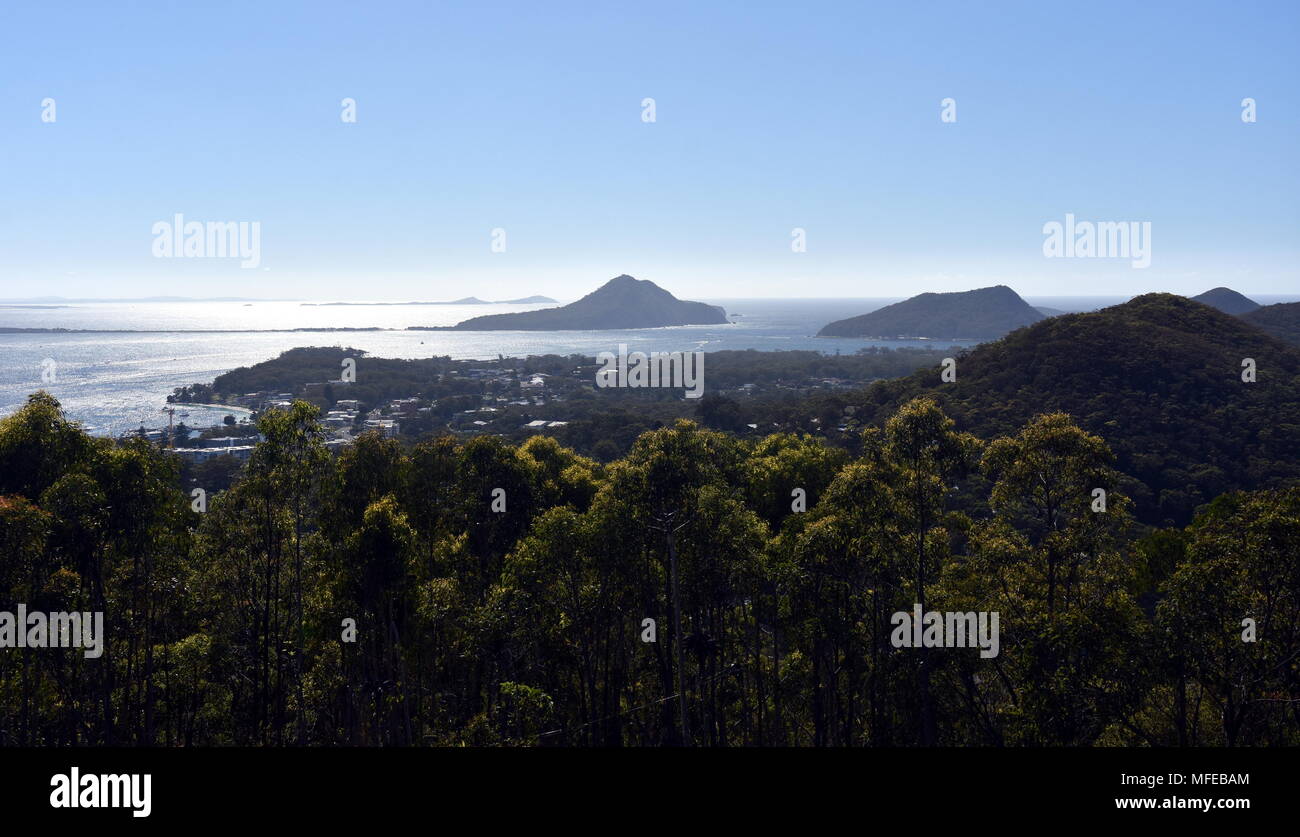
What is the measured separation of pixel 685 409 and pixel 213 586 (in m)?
58.0

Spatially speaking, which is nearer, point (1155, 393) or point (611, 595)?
point (611, 595)

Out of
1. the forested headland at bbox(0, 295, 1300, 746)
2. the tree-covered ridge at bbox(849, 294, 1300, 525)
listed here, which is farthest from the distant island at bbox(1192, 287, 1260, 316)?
the forested headland at bbox(0, 295, 1300, 746)

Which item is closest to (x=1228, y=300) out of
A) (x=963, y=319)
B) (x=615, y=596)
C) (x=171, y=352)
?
(x=963, y=319)

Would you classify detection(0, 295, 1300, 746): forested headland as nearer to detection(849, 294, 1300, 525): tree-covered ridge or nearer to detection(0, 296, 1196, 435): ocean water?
detection(0, 296, 1196, 435): ocean water

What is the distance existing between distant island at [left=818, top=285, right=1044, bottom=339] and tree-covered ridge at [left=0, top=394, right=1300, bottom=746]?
18213cm

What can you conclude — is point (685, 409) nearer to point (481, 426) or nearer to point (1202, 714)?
point (481, 426)

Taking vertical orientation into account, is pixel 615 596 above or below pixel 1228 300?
below

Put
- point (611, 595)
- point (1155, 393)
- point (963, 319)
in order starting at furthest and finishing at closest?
1. point (963, 319)
2. point (1155, 393)
3. point (611, 595)

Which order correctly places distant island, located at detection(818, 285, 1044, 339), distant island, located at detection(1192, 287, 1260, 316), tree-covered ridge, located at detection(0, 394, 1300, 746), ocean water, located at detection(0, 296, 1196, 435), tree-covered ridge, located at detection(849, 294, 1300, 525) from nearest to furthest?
tree-covered ridge, located at detection(0, 394, 1300, 746) < tree-covered ridge, located at detection(849, 294, 1300, 525) < ocean water, located at detection(0, 296, 1196, 435) < distant island, located at detection(1192, 287, 1260, 316) < distant island, located at detection(818, 285, 1044, 339)

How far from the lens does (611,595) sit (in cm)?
1102

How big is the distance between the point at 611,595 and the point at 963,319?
19673 cm

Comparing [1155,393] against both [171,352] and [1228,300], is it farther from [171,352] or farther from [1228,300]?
[1228,300]

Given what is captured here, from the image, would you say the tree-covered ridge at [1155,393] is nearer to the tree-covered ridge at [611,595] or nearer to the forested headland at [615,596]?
the forested headland at [615,596]

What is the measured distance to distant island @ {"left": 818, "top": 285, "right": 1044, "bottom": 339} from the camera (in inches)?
7121
